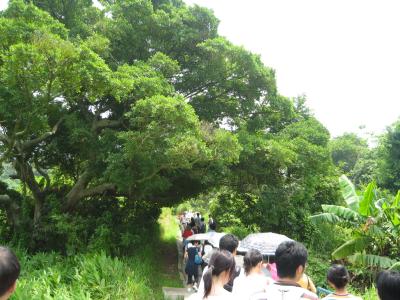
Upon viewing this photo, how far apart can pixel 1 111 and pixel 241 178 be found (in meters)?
→ 8.86

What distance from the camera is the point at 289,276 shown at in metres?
3.35

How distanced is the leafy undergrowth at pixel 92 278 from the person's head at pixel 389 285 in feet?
20.6

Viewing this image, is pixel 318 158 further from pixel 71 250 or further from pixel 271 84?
pixel 71 250

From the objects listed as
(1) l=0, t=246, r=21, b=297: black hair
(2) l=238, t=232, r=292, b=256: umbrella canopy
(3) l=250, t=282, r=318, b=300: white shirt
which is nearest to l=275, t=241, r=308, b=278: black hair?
(3) l=250, t=282, r=318, b=300: white shirt

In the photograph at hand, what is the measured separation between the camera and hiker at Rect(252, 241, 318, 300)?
3180mm

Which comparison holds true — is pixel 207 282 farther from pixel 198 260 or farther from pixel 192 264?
pixel 192 264

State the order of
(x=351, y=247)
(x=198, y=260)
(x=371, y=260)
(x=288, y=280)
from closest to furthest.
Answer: (x=288, y=280), (x=198, y=260), (x=371, y=260), (x=351, y=247)

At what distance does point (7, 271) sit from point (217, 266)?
2087 mm

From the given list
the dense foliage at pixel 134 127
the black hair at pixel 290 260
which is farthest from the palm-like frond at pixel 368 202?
the black hair at pixel 290 260

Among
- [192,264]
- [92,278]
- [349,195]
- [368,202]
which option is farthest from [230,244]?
[349,195]

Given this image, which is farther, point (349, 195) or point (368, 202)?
point (349, 195)

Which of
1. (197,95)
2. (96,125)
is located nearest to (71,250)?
(96,125)

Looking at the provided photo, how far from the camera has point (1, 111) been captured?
1116 cm

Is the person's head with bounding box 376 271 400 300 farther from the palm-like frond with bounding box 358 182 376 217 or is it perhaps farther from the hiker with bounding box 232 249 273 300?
the palm-like frond with bounding box 358 182 376 217
